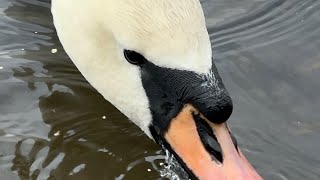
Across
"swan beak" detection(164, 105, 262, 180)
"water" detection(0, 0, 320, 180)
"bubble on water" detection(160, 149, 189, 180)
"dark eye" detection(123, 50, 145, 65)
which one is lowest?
"water" detection(0, 0, 320, 180)

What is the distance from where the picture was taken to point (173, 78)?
381 centimetres

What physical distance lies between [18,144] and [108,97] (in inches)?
22.7

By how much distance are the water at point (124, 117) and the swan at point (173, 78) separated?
19.9 inches

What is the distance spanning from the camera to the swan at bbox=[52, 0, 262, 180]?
365 cm

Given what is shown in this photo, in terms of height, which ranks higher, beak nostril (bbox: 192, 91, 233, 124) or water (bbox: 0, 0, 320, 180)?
beak nostril (bbox: 192, 91, 233, 124)

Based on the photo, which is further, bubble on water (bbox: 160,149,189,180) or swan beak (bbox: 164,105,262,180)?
bubble on water (bbox: 160,149,189,180)

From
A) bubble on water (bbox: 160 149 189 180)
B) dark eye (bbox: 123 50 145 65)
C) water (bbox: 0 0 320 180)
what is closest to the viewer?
dark eye (bbox: 123 50 145 65)

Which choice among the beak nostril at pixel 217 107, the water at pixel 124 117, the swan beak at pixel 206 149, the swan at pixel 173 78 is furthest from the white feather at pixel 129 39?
the water at pixel 124 117

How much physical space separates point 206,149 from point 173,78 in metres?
0.34

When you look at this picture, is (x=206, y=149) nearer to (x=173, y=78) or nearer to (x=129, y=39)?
(x=173, y=78)

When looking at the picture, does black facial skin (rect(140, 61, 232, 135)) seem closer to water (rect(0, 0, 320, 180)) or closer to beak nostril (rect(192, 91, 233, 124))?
beak nostril (rect(192, 91, 233, 124))

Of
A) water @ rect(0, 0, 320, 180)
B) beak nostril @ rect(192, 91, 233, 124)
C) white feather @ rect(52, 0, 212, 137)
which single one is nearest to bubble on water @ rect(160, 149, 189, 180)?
water @ rect(0, 0, 320, 180)

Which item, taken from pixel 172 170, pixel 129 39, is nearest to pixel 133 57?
pixel 129 39

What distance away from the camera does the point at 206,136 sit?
3.72 m
